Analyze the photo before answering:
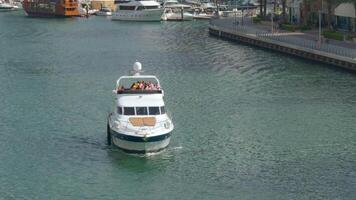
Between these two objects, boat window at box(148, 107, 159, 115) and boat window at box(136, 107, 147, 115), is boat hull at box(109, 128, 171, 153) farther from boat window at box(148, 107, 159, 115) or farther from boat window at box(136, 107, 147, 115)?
boat window at box(136, 107, 147, 115)

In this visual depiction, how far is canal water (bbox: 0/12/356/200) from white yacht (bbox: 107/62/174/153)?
1.05 metres

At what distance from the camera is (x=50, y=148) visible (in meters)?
66.9

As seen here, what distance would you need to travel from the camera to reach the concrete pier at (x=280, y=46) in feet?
358

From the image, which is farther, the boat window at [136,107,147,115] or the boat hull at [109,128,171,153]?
the boat window at [136,107,147,115]

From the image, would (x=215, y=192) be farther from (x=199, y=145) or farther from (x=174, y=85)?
(x=174, y=85)

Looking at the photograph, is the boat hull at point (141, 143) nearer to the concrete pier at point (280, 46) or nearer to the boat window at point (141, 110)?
the boat window at point (141, 110)

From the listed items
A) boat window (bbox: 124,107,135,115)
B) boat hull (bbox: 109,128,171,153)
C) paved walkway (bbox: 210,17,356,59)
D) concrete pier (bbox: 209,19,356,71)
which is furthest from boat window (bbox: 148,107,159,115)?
paved walkway (bbox: 210,17,356,59)

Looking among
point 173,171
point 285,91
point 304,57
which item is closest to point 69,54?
point 304,57

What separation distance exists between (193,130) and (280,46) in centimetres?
5949

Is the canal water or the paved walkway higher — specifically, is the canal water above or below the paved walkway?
below

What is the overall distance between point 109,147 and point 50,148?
4.86 metres

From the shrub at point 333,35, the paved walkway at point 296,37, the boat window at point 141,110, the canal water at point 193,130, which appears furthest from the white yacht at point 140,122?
the shrub at point 333,35

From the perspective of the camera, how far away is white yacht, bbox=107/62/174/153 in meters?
63.0

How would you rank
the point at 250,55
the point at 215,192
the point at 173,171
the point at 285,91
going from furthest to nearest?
the point at 250,55, the point at 285,91, the point at 173,171, the point at 215,192
